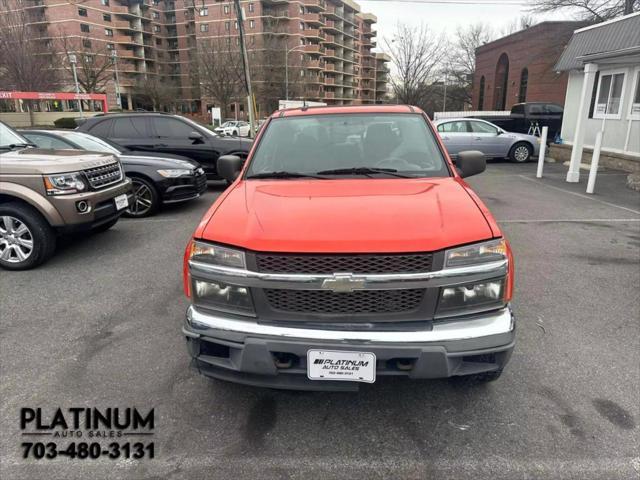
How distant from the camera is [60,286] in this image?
15.0 ft

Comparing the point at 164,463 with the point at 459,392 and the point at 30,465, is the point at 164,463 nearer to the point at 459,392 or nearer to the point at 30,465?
the point at 30,465

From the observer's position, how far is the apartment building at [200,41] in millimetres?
53406

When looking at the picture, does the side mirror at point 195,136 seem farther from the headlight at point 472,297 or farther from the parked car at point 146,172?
the headlight at point 472,297

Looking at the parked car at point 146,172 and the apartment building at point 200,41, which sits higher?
the apartment building at point 200,41

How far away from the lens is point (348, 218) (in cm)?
236

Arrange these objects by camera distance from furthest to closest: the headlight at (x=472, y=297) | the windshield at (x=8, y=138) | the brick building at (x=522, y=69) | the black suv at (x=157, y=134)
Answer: the brick building at (x=522, y=69), the black suv at (x=157, y=134), the windshield at (x=8, y=138), the headlight at (x=472, y=297)

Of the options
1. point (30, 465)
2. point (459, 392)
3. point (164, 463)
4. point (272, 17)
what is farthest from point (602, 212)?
point (272, 17)

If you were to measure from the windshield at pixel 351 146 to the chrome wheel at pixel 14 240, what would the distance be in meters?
3.28

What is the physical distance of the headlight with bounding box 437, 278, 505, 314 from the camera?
2.20m

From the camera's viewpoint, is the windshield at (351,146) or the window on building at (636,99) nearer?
the windshield at (351,146)

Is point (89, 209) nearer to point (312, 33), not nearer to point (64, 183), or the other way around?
point (64, 183)

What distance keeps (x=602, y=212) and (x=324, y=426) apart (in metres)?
7.49

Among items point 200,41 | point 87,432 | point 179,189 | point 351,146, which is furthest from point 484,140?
point 200,41

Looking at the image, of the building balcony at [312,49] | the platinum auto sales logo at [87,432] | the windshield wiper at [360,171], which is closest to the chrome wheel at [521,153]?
the windshield wiper at [360,171]
